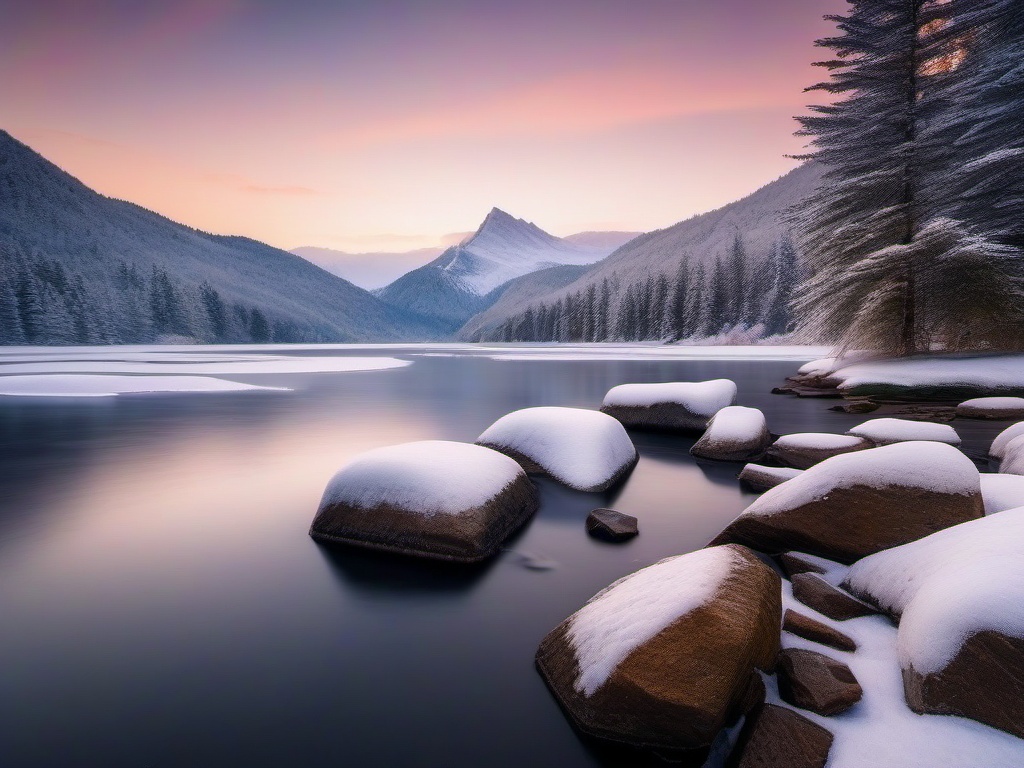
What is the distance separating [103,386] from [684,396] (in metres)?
22.7

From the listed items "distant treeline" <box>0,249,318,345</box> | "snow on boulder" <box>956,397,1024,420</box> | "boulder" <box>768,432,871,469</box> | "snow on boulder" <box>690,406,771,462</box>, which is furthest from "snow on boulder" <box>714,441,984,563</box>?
"distant treeline" <box>0,249,318,345</box>

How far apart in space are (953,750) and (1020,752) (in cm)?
23

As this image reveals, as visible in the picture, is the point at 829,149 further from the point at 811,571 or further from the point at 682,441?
the point at 811,571

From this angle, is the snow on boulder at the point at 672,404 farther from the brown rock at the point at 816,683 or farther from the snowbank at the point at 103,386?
the snowbank at the point at 103,386

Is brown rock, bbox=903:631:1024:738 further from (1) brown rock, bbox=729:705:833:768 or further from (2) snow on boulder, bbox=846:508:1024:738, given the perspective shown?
(1) brown rock, bbox=729:705:833:768

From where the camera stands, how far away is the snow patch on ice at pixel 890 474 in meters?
4.16

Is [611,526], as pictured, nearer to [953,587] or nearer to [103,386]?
[953,587]

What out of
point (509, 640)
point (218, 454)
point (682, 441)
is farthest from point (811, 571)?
point (218, 454)

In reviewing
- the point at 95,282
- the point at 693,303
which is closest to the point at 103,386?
the point at 693,303

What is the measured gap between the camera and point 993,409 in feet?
40.4

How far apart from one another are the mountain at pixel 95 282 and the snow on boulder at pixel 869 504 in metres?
113

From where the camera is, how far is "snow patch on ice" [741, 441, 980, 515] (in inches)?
164

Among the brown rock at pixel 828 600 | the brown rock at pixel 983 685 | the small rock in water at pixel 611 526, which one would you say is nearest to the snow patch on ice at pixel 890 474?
the brown rock at pixel 828 600

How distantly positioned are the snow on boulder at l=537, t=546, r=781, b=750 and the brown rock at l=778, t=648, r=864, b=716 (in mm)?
117
